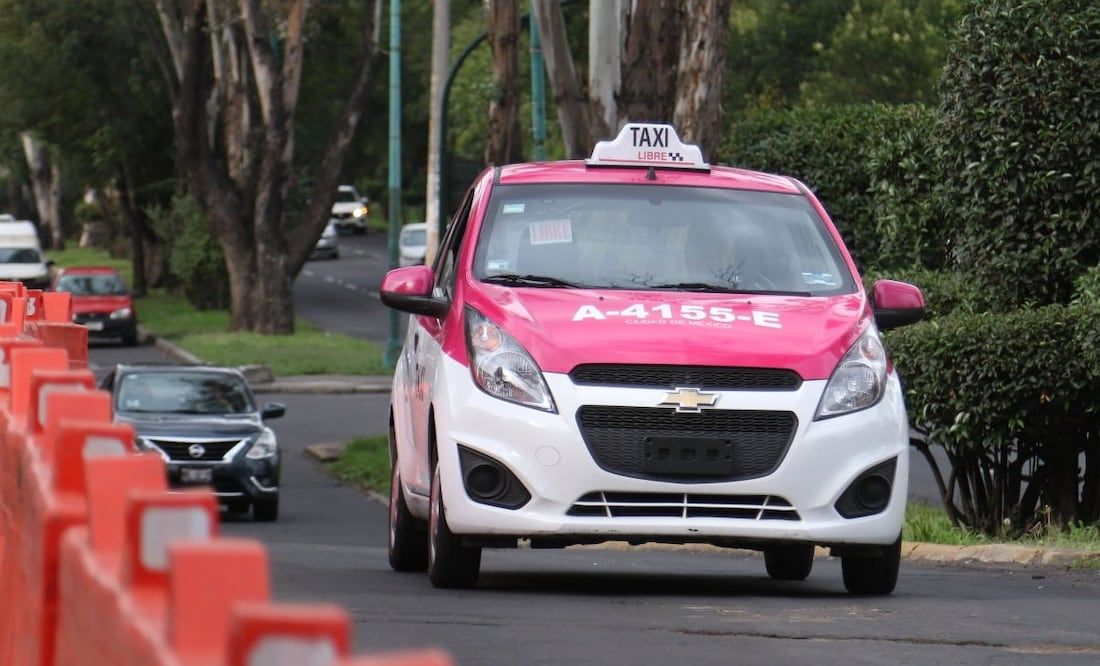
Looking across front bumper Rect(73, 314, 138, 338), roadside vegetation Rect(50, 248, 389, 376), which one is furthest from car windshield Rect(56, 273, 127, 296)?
roadside vegetation Rect(50, 248, 389, 376)

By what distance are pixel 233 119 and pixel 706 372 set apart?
36.6 m

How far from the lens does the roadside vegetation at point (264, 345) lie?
130 feet

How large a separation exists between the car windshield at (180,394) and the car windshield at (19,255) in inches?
1338

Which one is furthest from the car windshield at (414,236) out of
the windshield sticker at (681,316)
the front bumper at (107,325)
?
the windshield sticker at (681,316)

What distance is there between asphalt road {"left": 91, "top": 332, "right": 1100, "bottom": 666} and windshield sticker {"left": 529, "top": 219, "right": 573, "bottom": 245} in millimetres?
1560

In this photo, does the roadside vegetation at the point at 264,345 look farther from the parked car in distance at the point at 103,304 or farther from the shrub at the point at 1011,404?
the shrub at the point at 1011,404

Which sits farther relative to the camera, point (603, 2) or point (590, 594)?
point (603, 2)

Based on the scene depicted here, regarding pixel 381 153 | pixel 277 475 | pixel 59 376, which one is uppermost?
pixel 59 376

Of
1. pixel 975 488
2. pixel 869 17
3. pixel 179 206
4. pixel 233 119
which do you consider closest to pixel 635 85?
pixel 975 488

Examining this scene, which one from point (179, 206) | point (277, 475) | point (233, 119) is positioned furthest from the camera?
point (179, 206)

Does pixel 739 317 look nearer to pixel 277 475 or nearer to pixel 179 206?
pixel 277 475

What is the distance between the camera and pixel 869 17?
62500mm

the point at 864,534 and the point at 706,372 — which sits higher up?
the point at 706,372

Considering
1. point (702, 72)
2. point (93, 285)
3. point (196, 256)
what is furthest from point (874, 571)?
point (196, 256)
